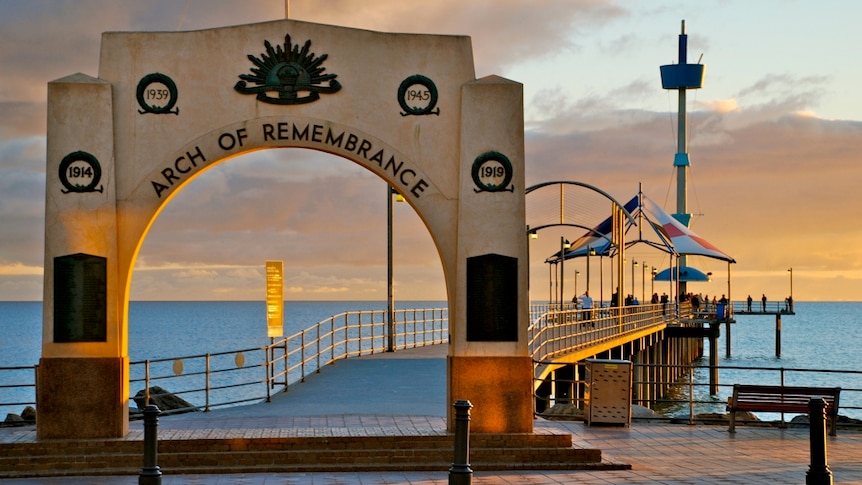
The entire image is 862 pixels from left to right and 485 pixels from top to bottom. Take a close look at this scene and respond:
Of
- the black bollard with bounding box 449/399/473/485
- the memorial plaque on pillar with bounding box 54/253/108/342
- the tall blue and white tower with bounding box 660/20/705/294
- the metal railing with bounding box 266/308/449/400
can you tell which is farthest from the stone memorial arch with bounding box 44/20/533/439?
the tall blue and white tower with bounding box 660/20/705/294

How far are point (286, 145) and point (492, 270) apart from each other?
336 cm

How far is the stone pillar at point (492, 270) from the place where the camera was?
53.1ft

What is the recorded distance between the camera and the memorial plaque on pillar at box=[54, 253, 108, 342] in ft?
52.1

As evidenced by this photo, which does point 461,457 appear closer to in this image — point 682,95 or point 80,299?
point 80,299

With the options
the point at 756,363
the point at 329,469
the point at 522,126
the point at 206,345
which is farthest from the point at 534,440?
the point at 206,345

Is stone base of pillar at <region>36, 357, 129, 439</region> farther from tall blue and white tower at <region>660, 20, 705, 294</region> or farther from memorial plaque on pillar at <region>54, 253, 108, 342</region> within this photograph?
tall blue and white tower at <region>660, 20, 705, 294</region>

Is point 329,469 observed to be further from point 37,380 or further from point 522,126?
point 522,126

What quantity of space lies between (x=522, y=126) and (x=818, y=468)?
6.50 meters

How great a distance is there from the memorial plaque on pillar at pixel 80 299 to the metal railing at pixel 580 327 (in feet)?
21.1

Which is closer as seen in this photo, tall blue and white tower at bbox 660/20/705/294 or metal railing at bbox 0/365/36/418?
metal railing at bbox 0/365/36/418

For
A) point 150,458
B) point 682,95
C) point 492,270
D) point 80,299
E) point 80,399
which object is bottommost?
point 150,458

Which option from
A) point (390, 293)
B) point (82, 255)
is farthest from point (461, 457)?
point (390, 293)

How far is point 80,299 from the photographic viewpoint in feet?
52.2

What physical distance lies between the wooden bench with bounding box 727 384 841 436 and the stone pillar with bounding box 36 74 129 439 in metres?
9.37
